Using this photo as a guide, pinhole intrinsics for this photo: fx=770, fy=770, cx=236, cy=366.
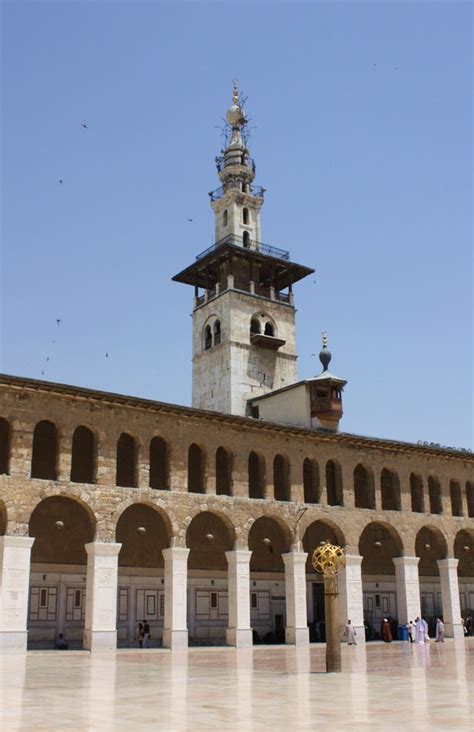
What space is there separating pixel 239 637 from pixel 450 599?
503 inches

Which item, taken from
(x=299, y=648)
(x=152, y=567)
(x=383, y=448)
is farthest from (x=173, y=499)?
(x=383, y=448)

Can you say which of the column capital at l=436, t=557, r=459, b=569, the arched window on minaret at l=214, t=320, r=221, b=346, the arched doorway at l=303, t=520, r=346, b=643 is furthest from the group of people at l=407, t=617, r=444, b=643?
the arched window on minaret at l=214, t=320, r=221, b=346

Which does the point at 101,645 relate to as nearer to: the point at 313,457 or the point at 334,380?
the point at 313,457

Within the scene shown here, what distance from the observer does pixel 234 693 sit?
14.4 metres

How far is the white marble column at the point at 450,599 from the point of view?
38.1 metres

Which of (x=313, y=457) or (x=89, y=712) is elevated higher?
(x=313, y=457)

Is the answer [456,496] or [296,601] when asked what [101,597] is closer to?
[296,601]

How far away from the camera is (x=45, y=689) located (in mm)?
15031

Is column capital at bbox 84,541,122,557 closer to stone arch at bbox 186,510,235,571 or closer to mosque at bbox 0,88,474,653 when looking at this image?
mosque at bbox 0,88,474,653

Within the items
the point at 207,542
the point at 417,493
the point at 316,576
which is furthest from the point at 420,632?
the point at 207,542

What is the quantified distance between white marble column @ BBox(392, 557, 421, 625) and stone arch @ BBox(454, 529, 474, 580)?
746 centimetres

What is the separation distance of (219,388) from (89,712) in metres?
36.1

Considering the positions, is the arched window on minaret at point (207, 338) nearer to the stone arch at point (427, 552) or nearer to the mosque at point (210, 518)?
the mosque at point (210, 518)

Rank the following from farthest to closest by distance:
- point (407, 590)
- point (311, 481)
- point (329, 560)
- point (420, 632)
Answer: point (311, 481)
point (407, 590)
point (420, 632)
point (329, 560)
